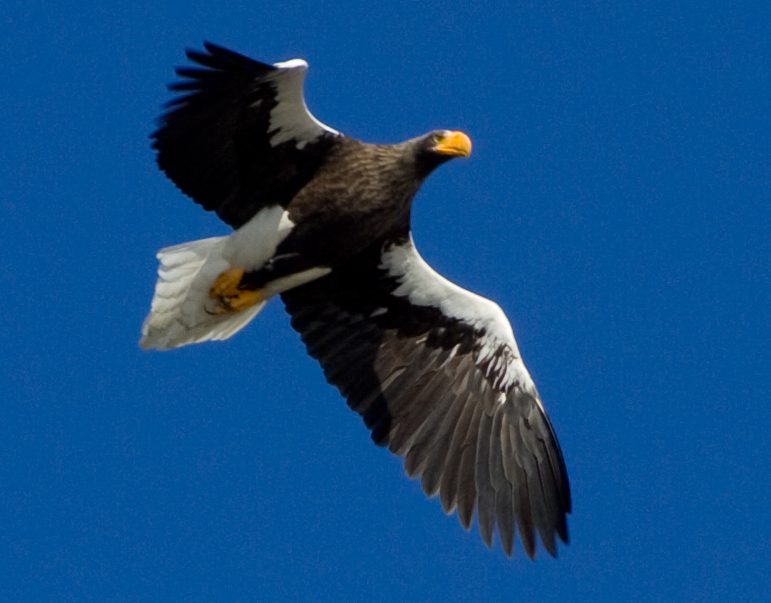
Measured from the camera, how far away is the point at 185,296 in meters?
8.83

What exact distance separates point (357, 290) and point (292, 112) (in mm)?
1377

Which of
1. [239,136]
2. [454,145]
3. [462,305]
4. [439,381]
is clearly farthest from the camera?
[439,381]

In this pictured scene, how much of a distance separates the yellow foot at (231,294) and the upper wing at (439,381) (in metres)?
0.39

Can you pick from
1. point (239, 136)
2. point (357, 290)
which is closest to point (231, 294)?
point (357, 290)

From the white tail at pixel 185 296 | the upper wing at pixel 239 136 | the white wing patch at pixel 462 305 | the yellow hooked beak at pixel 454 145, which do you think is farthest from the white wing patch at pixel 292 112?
the white wing patch at pixel 462 305

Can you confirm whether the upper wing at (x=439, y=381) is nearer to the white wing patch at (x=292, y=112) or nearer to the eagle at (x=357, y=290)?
the eagle at (x=357, y=290)

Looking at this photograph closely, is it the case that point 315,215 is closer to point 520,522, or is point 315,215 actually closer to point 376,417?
point 376,417

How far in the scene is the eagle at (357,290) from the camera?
8414 millimetres

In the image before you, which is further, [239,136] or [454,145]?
[454,145]

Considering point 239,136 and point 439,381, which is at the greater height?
point 239,136

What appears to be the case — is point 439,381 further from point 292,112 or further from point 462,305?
point 292,112

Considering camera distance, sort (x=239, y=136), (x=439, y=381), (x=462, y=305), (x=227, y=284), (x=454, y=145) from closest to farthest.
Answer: (x=239, y=136)
(x=454, y=145)
(x=227, y=284)
(x=462, y=305)
(x=439, y=381)

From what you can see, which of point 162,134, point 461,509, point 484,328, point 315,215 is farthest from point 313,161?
point 461,509

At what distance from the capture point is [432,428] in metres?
9.12
